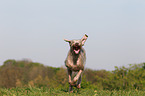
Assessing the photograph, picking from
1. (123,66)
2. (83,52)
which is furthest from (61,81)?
(83,52)

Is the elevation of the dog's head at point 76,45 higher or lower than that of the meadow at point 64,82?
higher

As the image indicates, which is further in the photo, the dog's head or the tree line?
the tree line

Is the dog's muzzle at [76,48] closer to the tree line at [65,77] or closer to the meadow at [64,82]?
the meadow at [64,82]

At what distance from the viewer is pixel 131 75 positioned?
20781 millimetres

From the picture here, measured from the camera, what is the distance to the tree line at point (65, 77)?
20203mm

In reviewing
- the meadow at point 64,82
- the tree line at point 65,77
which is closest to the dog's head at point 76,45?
the meadow at point 64,82

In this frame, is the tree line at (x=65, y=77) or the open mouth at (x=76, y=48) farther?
the tree line at (x=65, y=77)

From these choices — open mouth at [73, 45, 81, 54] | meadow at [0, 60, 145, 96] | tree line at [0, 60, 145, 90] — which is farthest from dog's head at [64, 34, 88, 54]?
tree line at [0, 60, 145, 90]

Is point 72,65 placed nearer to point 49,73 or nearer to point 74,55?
point 74,55

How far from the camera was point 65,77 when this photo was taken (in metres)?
27.5

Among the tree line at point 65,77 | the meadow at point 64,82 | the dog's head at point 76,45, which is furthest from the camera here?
the tree line at point 65,77

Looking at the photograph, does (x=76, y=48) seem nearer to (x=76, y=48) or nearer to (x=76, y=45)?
(x=76, y=48)

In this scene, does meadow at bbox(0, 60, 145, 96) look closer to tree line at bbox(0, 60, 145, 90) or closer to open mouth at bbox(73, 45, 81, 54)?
tree line at bbox(0, 60, 145, 90)

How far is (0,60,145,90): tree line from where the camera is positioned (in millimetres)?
20203
